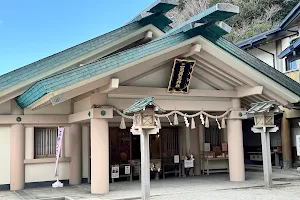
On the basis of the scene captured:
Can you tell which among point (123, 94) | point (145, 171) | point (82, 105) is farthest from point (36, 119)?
point (145, 171)

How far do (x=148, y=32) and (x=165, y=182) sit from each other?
18.7 feet

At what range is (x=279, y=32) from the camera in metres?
17.3


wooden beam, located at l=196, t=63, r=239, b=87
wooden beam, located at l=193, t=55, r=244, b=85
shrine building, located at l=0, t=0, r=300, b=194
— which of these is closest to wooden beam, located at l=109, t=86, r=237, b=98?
shrine building, located at l=0, t=0, r=300, b=194

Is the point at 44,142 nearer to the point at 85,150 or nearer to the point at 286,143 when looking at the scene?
the point at 85,150

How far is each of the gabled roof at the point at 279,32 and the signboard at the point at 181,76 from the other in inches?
254

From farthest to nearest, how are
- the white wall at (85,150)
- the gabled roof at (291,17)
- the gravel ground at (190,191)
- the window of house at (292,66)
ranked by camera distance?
the window of house at (292,66), the gabled roof at (291,17), the white wall at (85,150), the gravel ground at (190,191)

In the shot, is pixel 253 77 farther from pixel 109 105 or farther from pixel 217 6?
pixel 109 105

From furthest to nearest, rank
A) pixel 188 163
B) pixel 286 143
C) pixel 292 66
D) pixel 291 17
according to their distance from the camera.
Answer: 1. pixel 292 66
2. pixel 286 143
3. pixel 291 17
4. pixel 188 163

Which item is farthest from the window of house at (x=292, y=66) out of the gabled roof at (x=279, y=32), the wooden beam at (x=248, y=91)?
the wooden beam at (x=248, y=91)

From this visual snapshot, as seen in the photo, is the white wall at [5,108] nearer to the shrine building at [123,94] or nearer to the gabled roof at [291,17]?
the shrine building at [123,94]

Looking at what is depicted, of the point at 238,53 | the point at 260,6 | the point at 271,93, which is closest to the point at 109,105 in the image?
the point at 238,53

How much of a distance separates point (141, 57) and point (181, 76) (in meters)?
1.83

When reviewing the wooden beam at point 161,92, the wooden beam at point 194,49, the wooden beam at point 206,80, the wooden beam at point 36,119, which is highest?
the wooden beam at point 194,49

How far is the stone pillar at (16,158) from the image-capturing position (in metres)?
12.1
